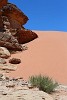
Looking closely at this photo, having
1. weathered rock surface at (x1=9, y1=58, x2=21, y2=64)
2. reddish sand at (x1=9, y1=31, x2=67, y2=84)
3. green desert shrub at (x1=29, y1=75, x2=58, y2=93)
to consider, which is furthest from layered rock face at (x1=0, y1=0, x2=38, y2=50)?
green desert shrub at (x1=29, y1=75, x2=58, y2=93)

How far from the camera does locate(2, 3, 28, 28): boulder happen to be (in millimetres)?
18734

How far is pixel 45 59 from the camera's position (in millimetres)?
16234

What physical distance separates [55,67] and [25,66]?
5.83 ft

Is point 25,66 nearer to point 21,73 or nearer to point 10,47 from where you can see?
point 21,73

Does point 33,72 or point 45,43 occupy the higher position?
point 45,43

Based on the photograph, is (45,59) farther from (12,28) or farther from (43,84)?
(43,84)

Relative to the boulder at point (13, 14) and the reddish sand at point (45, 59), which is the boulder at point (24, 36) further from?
the boulder at point (13, 14)

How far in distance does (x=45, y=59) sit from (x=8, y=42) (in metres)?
2.77

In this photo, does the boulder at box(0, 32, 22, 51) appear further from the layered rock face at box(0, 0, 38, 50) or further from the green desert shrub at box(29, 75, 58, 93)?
the green desert shrub at box(29, 75, 58, 93)

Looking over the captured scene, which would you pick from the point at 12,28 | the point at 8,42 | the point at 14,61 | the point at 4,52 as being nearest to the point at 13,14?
the point at 12,28

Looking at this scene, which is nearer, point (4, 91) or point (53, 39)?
point (4, 91)

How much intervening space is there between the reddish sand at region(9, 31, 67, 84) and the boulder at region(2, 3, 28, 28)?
1.87 metres

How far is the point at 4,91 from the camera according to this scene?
22.2 ft

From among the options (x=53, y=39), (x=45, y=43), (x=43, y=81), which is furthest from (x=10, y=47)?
(x=43, y=81)
